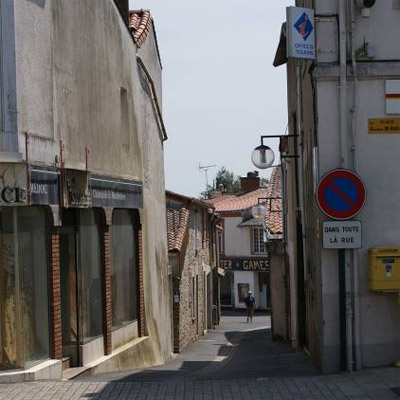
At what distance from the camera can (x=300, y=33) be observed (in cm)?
1025

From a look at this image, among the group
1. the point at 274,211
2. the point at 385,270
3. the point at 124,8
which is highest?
the point at 124,8

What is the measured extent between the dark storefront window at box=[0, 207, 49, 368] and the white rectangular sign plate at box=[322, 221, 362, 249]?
415 cm

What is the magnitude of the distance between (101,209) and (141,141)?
4.01m

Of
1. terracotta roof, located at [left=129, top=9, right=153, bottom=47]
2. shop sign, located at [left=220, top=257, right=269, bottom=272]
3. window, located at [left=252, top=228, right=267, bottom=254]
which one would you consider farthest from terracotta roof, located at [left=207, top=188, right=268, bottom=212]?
terracotta roof, located at [left=129, top=9, right=153, bottom=47]

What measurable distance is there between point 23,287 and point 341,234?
4423 mm

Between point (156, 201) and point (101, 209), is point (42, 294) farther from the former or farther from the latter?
point (156, 201)

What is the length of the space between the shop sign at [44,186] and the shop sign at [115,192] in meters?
1.63

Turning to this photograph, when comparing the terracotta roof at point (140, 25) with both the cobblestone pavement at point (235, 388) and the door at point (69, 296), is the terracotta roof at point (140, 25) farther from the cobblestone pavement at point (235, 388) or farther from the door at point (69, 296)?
the cobblestone pavement at point (235, 388)

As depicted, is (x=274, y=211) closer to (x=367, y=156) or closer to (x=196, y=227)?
(x=196, y=227)

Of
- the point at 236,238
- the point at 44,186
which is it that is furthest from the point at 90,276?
the point at 236,238

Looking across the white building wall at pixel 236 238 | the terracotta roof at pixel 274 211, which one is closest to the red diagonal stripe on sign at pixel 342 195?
the terracotta roof at pixel 274 211

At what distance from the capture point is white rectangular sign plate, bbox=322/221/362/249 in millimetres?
10133

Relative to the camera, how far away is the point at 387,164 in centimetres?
1037

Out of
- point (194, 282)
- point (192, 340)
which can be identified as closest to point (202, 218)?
point (194, 282)
